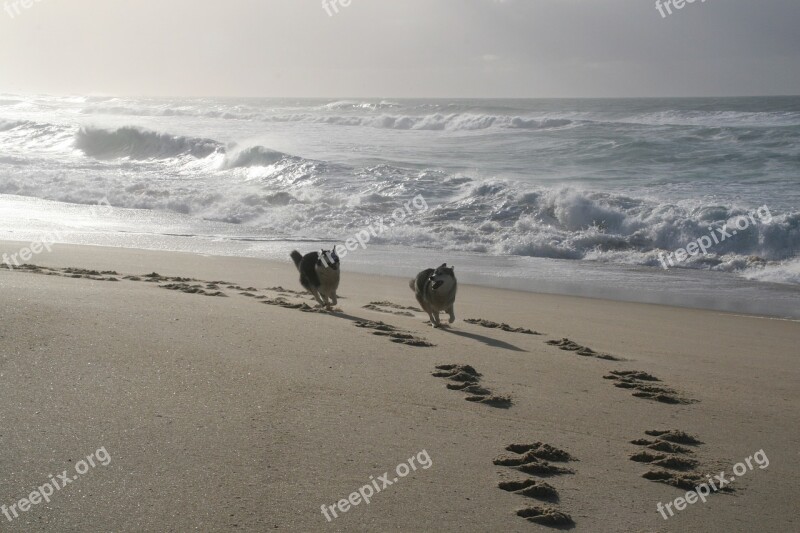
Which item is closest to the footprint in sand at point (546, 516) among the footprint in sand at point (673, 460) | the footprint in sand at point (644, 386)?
the footprint in sand at point (673, 460)

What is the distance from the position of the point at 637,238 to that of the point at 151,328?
1191 centimetres

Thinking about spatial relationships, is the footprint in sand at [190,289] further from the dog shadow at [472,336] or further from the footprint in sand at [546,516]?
the footprint in sand at [546,516]

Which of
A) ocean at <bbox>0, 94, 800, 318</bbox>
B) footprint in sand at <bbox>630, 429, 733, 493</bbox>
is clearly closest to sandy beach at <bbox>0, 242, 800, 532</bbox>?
footprint in sand at <bbox>630, 429, 733, 493</bbox>

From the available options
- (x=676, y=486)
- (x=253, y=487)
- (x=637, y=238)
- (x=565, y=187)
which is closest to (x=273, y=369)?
(x=253, y=487)

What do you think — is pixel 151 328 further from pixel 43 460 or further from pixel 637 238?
pixel 637 238

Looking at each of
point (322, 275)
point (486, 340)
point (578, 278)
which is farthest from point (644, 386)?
point (578, 278)

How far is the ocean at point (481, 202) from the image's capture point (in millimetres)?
13875

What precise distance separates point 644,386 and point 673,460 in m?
1.57

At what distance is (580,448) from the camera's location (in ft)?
14.6

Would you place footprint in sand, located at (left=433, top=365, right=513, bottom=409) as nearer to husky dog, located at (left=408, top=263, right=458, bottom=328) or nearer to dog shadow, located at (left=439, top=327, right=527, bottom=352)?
dog shadow, located at (left=439, top=327, right=527, bottom=352)

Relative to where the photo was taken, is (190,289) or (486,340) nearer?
(486,340)

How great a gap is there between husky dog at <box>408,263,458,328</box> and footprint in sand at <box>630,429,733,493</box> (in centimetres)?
336

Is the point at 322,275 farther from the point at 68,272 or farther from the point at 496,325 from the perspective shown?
the point at 68,272

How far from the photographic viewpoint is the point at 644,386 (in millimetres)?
5852
